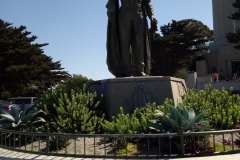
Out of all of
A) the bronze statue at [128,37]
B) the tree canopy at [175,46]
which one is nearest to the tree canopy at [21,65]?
the tree canopy at [175,46]

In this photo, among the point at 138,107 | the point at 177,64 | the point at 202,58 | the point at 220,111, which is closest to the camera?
the point at 220,111

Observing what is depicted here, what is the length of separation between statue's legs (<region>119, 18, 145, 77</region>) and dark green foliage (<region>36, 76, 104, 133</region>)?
5.37 feet

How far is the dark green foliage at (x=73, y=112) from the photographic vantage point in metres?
6.44

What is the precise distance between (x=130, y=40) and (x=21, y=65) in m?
23.7

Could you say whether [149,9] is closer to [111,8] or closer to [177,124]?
[111,8]

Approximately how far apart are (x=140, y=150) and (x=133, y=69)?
369 cm

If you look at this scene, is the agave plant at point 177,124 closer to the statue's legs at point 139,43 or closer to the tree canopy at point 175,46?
the statue's legs at point 139,43

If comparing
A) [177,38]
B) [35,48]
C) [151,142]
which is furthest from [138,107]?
[177,38]

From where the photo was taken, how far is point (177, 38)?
144ft

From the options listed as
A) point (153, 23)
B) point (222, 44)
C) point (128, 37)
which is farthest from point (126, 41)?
point (222, 44)

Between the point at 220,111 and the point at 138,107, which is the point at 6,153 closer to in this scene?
the point at 138,107

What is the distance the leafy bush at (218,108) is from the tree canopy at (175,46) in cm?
3215

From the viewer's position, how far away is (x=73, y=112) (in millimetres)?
6535

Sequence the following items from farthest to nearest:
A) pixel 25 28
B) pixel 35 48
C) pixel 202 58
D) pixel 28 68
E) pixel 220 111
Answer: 1. pixel 202 58
2. pixel 25 28
3. pixel 35 48
4. pixel 28 68
5. pixel 220 111
